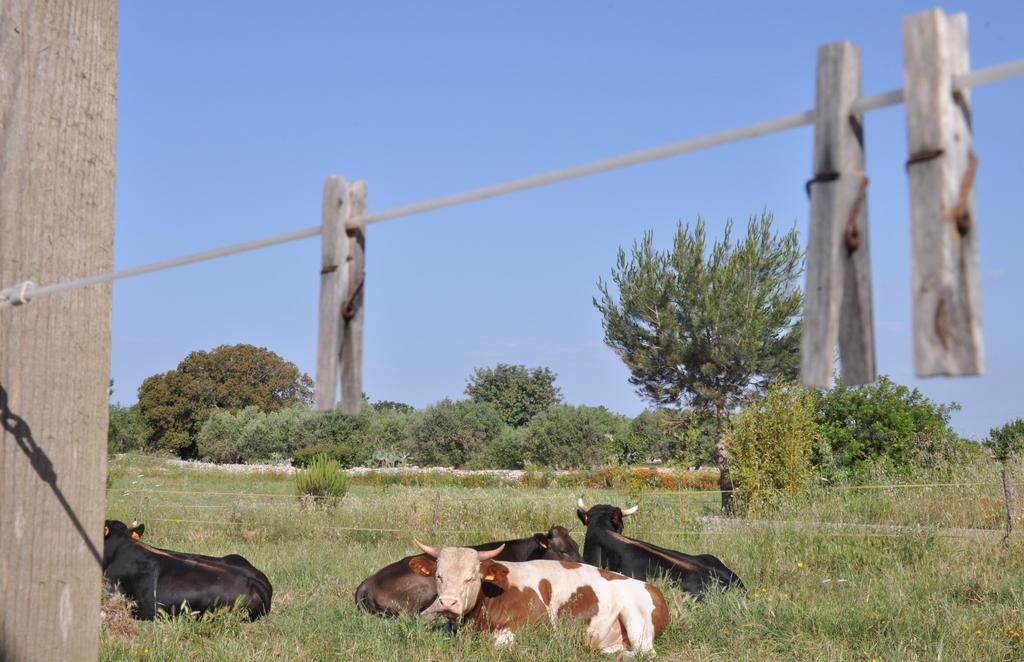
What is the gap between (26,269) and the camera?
10.6ft

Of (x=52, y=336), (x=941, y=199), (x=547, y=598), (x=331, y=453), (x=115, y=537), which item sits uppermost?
(x=941, y=199)

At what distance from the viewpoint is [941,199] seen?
1791mm

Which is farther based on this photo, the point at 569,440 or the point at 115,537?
the point at 569,440

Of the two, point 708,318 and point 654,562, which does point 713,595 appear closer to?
point 654,562

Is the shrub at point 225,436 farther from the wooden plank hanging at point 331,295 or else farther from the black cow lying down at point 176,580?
the wooden plank hanging at point 331,295

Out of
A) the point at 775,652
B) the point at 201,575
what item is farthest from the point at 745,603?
the point at 201,575

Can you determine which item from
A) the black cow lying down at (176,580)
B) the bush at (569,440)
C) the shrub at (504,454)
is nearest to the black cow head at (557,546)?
the black cow lying down at (176,580)

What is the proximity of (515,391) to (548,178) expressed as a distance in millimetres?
60723

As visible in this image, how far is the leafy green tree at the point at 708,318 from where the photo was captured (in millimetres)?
29922

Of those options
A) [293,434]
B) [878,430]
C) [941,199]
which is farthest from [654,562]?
[293,434]

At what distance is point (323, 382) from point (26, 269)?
4.02ft

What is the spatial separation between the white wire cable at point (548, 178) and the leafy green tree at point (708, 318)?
27.7 metres

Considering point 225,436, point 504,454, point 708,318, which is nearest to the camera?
point 708,318

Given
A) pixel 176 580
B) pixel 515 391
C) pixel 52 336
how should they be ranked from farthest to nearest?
pixel 515 391 → pixel 176 580 → pixel 52 336
